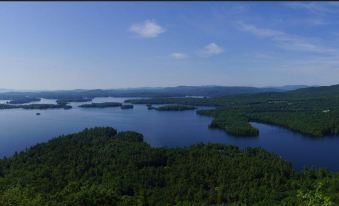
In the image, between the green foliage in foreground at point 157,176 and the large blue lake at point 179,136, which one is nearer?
the green foliage in foreground at point 157,176

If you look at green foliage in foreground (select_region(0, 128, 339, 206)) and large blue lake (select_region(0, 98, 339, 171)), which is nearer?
green foliage in foreground (select_region(0, 128, 339, 206))

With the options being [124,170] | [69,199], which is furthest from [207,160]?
[69,199]

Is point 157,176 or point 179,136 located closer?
point 157,176

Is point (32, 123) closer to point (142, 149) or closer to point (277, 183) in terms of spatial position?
point (142, 149)
